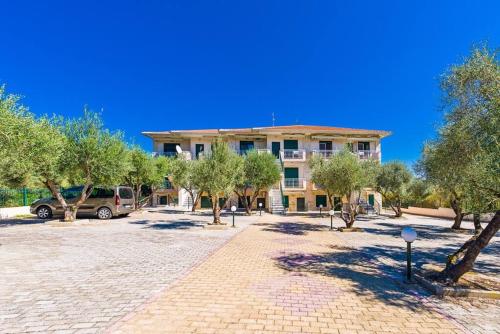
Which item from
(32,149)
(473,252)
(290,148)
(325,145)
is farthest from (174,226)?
(325,145)

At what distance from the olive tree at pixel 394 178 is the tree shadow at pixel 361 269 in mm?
13883

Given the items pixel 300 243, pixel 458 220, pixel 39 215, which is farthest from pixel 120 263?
pixel 458 220

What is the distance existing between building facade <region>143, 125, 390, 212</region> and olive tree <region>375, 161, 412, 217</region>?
17.6ft

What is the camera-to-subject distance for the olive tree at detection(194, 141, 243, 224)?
13.3m

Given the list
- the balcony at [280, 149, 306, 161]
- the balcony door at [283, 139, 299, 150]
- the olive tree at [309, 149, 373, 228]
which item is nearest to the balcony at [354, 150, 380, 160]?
the balcony at [280, 149, 306, 161]

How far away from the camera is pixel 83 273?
5.70 meters

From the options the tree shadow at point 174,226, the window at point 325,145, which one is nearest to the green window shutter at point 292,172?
the window at point 325,145

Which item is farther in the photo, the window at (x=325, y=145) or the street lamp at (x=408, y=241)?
the window at (x=325, y=145)

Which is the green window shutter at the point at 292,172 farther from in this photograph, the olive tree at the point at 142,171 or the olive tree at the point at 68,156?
the olive tree at the point at 68,156

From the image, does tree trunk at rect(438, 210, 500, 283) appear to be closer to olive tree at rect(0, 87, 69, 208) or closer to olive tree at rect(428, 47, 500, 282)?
olive tree at rect(428, 47, 500, 282)

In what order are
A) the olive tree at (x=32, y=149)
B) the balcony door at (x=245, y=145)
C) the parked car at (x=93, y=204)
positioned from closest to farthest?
1. the olive tree at (x=32, y=149)
2. the parked car at (x=93, y=204)
3. the balcony door at (x=245, y=145)

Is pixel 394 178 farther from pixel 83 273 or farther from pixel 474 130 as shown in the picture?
pixel 83 273

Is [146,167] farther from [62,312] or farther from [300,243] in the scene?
→ [62,312]

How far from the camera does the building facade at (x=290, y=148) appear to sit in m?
27.6
